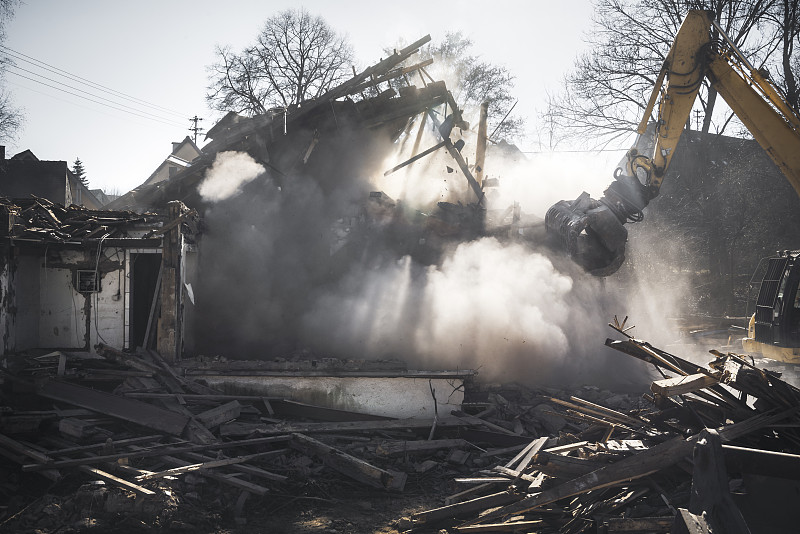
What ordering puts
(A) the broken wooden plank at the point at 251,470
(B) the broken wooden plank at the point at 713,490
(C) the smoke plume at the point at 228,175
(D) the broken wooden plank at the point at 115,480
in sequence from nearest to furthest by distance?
(B) the broken wooden plank at the point at 713,490
(D) the broken wooden plank at the point at 115,480
(A) the broken wooden plank at the point at 251,470
(C) the smoke plume at the point at 228,175

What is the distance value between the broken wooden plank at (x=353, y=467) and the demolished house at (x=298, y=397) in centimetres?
2

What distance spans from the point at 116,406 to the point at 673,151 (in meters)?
10.8

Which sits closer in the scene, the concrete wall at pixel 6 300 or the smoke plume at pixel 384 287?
the concrete wall at pixel 6 300

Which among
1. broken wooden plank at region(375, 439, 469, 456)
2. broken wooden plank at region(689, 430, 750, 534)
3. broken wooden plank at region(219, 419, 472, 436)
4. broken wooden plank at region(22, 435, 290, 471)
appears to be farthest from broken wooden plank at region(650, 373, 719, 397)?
broken wooden plank at region(22, 435, 290, 471)

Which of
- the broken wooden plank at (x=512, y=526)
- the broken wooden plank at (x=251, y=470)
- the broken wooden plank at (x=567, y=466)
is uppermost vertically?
the broken wooden plank at (x=567, y=466)

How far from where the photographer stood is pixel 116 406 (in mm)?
8562

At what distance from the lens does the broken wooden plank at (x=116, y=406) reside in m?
8.20

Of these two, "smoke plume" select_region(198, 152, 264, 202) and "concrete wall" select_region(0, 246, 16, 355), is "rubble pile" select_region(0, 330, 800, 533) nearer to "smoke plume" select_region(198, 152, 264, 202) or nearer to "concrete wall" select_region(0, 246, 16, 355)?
"concrete wall" select_region(0, 246, 16, 355)

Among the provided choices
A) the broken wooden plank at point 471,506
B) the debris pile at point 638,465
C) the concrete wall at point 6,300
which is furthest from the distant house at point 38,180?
the debris pile at point 638,465

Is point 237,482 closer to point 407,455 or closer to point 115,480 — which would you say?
point 115,480

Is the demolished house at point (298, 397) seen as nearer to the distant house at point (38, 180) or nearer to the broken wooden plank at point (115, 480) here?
the broken wooden plank at point (115, 480)

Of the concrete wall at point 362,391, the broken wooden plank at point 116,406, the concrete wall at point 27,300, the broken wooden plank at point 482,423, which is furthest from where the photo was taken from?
the concrete wall at point 27,300

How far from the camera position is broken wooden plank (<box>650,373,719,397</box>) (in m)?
5.64

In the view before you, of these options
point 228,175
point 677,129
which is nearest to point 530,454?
point 677,129
